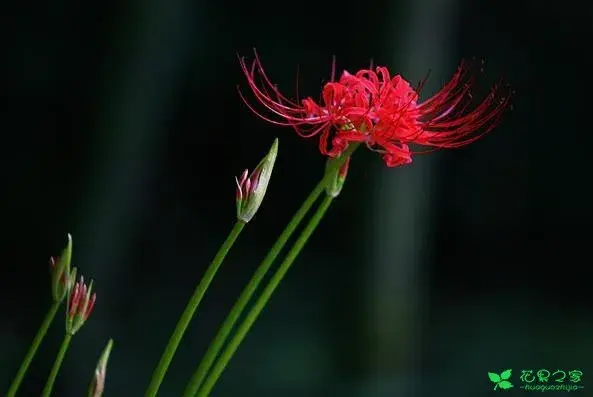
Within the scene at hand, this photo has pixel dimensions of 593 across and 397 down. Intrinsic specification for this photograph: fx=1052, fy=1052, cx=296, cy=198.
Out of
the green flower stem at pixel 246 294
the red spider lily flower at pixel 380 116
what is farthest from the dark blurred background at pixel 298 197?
the green flower stem at pixel 246 294

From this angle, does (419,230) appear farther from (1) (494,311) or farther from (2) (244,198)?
(2) (244,198)

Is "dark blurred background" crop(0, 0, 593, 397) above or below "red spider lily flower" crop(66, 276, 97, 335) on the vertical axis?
above

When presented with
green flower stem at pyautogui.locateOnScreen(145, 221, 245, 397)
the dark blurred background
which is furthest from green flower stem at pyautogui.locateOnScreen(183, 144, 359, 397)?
the dark blurred background

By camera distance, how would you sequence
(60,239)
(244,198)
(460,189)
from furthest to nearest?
(460,189) → (60,239) → (244,198)

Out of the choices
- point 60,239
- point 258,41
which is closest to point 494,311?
point 258,41

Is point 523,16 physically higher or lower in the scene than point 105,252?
higher

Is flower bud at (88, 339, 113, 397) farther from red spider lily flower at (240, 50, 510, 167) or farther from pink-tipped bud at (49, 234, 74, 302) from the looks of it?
red spider lily flower at (240, 50, 510, 167)

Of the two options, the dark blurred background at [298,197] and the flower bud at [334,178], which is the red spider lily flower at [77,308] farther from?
the dark blurred background at [298,197]
